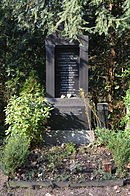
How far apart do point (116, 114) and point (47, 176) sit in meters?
2.66

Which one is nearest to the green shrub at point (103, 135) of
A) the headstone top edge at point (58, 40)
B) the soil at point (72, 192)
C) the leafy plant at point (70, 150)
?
the leafy plant at point (70, 150)

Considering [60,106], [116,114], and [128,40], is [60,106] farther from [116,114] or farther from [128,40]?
[128,40]

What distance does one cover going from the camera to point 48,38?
15.6 ft

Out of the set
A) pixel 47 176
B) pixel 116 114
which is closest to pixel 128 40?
pixel 116 114

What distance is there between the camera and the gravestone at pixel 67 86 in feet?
15.5

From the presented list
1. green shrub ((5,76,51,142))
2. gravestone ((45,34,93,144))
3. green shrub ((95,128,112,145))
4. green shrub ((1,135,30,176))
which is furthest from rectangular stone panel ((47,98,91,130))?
green shrub ((1,135,30,176))

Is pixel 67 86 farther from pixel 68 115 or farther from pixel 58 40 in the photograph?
pixel 58 40

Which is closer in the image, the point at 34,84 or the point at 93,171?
the point at 93,171

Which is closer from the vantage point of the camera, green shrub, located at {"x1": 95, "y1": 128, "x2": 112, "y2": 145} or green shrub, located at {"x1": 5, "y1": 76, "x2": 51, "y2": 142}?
green shrub, located at {"x1": 5, "y1": 76, "x2": 51, "y2": 142}

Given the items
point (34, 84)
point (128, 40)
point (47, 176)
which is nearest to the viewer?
point (47, 176)

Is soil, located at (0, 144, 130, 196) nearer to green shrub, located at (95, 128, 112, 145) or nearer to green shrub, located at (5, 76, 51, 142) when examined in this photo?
green shrub, located at (95, 128, 112, 145)

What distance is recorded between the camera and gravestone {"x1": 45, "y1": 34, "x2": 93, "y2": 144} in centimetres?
473

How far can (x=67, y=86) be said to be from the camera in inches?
195

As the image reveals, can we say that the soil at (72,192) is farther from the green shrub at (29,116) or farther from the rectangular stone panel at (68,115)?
the rectangular stone panel at (68,115)
